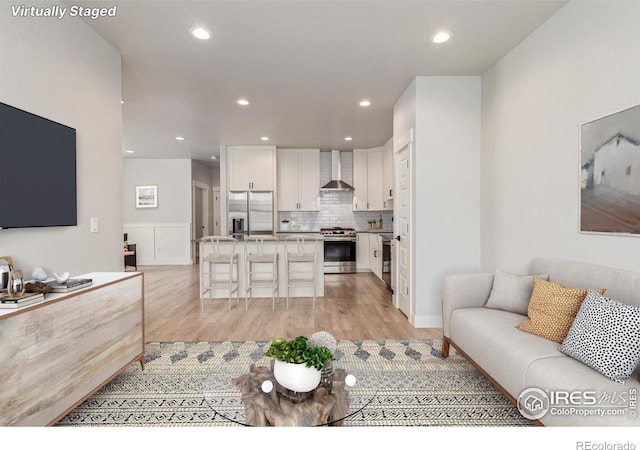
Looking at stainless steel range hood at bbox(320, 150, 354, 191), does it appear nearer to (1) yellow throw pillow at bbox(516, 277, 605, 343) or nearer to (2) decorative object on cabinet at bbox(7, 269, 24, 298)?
(1) yellow throw pillow at bbox(516, 277, 605, 343)

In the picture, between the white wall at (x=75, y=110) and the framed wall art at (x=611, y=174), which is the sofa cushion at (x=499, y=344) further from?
the white wall at (x=75, y=110)


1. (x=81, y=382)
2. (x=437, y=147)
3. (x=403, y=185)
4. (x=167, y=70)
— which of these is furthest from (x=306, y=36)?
(x=81, y=382)

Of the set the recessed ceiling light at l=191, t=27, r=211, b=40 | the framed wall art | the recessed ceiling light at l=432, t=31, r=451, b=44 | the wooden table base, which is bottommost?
the wooden table base

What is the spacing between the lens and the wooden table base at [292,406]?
1303 mm

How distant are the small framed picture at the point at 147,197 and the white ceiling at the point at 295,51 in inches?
133

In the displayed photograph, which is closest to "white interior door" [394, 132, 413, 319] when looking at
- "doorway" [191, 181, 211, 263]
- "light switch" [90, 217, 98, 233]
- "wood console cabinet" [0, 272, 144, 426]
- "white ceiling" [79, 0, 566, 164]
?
"white ceiling" [79, 0, 566, 164]

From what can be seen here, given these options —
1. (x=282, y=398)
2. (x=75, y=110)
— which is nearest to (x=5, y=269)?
(x=75, y=110)

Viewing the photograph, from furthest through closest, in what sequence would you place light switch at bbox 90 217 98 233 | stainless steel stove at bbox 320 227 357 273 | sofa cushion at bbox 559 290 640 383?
stainless steel stove at bbox 320 227 357 273 < light switch at bbox 90 217 98 233 < sofa cushion at bbox 559 290 640 383

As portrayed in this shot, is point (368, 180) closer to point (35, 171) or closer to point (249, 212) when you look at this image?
point (249, 212)

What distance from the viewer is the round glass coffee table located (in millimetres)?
1311

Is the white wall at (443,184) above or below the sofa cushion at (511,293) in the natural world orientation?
above

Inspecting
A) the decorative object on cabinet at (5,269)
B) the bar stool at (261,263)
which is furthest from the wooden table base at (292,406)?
the bar stool at (261,263)

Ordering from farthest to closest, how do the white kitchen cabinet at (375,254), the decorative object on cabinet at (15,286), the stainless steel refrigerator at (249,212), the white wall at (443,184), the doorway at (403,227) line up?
the stainless steel refrigerator at (249,212), the white kitchen cabinet at (375,254), the doorway at (403,227), the white wall at (443,184), the decorative object on cabinet at (15,286)

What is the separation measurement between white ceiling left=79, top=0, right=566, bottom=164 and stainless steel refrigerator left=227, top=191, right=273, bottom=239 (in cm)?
191
